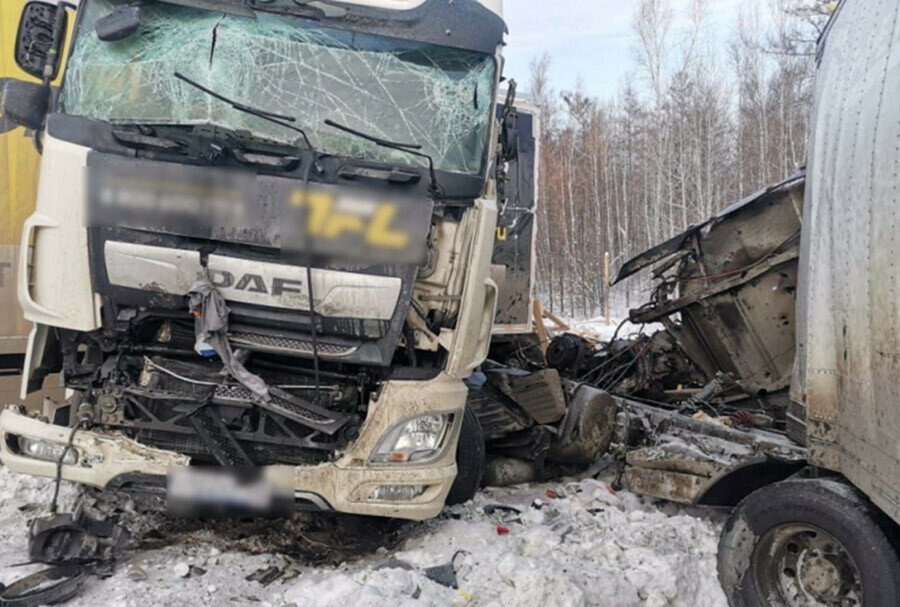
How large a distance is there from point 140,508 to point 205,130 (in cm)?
247

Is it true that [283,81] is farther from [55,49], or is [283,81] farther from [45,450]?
[45,450]

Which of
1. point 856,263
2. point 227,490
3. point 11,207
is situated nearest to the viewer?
point 856,263

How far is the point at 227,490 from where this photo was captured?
11.1 ft

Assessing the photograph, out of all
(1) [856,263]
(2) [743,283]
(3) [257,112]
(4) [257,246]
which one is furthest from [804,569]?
(3) [257,112]

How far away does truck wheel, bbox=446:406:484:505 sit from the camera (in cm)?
464

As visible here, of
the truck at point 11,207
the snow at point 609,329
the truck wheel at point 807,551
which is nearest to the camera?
the truck wheel at point 807,551

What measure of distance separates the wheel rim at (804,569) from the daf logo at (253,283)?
2.71 meters

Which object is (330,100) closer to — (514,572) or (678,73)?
Result: (514,572)

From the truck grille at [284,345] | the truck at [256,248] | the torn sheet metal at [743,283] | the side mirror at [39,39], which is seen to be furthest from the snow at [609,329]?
the side mirror at [39,39]

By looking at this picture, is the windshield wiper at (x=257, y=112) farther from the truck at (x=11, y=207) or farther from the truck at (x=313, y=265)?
the truck at (x=11, y=207)

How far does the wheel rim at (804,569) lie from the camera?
10.2 ft

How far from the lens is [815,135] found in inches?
154

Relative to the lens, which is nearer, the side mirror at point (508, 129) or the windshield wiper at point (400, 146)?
the windshield wiper at point (400, 146)

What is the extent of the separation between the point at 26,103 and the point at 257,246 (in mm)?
1736
